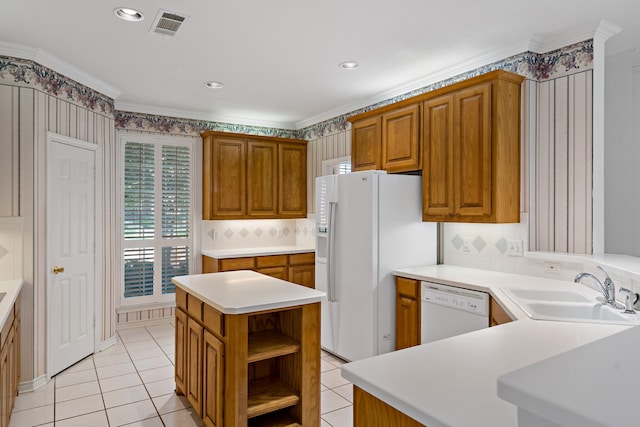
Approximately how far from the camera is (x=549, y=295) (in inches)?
101

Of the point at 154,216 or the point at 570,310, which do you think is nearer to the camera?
the point at 570,310

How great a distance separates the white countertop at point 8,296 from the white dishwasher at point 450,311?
267cm

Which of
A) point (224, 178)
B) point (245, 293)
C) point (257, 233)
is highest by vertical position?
point (224, 178)

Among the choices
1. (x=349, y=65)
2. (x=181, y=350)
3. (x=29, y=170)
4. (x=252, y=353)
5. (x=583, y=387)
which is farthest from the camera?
(x=349, y=65)

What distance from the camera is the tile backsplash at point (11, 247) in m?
3.17

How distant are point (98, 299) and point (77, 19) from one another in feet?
8.59

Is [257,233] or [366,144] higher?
[366,144]

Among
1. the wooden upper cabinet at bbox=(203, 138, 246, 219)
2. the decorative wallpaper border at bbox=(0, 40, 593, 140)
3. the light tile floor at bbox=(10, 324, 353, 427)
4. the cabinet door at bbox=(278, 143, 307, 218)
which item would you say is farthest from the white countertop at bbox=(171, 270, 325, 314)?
the cabinet door at bbox=(278, 143, 307, 218)

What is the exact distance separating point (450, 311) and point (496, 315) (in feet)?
1.54

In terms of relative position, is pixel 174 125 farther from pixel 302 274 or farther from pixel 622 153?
pixel 622 153

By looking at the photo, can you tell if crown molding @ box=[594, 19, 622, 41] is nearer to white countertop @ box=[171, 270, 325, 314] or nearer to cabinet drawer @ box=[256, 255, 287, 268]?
white countertop @ box=[171, 270, 325, 314]

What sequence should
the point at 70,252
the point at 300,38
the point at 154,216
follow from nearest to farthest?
the point at 300,38 → the point at 70,252 → the point at 154,216

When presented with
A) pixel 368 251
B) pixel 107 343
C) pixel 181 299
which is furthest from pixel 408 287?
pixel 107 343

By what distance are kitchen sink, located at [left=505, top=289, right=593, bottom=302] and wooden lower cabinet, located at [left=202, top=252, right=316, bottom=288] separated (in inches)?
123
